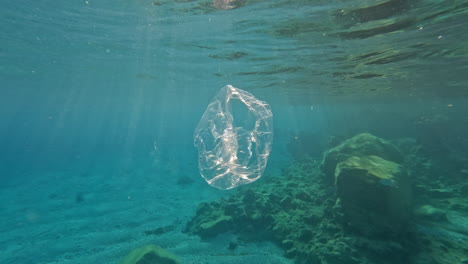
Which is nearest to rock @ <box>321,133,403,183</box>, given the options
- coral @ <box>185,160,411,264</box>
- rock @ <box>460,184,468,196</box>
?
coral @ <box>185,160,411,264</box>

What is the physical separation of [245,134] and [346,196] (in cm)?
417

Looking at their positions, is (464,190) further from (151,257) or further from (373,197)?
(151,257)

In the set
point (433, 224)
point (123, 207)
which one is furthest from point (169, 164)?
point (433, 224)

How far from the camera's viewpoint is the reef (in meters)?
6.53

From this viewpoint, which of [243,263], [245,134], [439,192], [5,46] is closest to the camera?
[245,134]

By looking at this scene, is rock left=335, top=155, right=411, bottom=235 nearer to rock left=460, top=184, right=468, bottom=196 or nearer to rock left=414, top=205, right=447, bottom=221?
rock left=414, top=205, right=447, bottom=221

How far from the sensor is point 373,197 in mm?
7086

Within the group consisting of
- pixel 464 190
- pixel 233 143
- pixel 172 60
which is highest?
pixel 172 60

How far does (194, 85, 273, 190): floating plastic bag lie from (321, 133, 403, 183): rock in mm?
6888

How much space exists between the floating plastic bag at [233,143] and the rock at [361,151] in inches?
271

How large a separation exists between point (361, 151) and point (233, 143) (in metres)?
8.28

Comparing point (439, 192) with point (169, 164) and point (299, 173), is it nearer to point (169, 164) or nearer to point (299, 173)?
point (299, 173)

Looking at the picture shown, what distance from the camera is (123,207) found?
12.7 meters

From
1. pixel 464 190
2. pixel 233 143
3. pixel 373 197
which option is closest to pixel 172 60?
pixel 233 143
